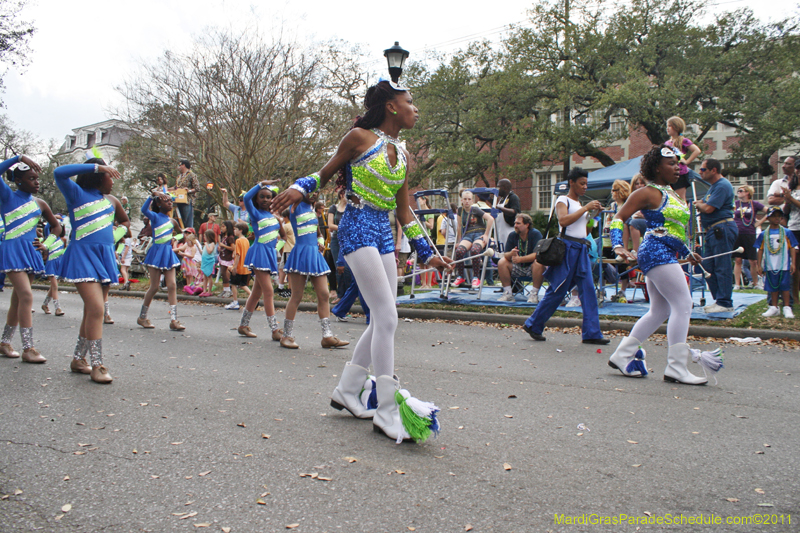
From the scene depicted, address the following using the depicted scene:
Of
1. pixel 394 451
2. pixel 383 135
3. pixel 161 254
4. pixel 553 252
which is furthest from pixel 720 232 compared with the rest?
pixel 161 254

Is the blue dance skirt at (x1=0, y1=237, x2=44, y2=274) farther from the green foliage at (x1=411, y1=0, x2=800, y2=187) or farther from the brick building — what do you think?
the brick building

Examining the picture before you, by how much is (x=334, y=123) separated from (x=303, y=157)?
1.97 m

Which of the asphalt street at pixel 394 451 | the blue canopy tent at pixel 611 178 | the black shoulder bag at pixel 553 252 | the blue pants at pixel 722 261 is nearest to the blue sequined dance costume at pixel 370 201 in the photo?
the asphalt street at pixel 394 451

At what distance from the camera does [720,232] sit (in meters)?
9.11

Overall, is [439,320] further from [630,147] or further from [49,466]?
[630,147]

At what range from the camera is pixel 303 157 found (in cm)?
2620

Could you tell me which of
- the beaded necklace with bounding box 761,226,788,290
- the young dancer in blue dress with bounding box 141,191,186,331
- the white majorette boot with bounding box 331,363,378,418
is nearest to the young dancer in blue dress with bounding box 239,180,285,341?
the young dancer in blue dress with bounding box 141,191,186,331

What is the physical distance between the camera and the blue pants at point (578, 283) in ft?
24.4

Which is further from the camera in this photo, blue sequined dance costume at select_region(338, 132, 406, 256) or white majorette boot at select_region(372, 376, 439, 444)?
blue sequined dance costume at select_region(338, 132, 406, 256)

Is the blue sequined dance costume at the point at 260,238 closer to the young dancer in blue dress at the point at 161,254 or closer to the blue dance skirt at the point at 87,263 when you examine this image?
the young dancer in blue dress at the point at 161,254

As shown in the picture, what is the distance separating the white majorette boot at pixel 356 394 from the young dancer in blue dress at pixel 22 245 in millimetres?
3811

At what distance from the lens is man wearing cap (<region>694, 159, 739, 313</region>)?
9.04 meters

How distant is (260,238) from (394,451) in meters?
5.24

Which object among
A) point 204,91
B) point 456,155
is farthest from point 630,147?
point 204,91
